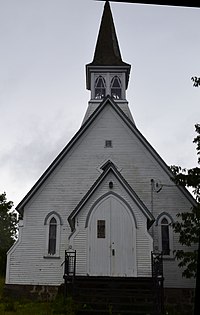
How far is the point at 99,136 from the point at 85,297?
8.56 metres

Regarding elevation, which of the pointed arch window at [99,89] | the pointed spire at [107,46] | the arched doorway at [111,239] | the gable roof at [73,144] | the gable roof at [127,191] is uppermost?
the pointed spire at [107,46]

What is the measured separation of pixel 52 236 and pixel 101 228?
9.44 feet

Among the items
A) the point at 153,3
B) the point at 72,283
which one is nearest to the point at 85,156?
the point at 72,283

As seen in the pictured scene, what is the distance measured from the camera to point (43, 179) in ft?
63.3

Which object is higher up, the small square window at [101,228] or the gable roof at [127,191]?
the gable roof at [127,191]

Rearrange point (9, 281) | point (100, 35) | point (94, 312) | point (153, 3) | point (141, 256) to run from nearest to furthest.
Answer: point (153, 3) < point (94, 312) < point (141, 256) < point (9, 281) < point (100, 35)

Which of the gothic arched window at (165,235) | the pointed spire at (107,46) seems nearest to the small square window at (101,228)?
the gothic arched window at (165,235)

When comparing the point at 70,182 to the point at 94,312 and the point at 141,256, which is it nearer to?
the point at 141,256

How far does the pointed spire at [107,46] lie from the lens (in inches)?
1021

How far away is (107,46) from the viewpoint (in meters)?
28.4

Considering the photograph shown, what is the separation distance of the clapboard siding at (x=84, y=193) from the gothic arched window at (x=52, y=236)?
288 mm

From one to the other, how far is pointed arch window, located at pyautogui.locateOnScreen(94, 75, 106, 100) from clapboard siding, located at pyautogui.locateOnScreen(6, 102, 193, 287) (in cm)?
387

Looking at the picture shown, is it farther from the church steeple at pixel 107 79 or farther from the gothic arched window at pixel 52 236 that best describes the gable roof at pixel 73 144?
the church steeple at pixel 107 79

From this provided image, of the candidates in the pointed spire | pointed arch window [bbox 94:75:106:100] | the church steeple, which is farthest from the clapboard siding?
the pointed spire
